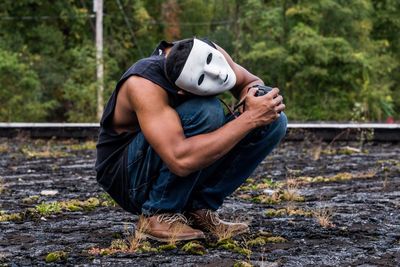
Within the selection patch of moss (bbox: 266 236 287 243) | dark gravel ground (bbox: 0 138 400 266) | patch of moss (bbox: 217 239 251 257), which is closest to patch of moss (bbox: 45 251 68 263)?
dark gravel ground (bbox: 0 138 400 266)

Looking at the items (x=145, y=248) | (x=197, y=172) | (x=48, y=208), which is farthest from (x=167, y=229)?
(x=48, y=208)

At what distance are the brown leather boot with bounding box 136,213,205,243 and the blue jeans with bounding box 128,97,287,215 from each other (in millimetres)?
47

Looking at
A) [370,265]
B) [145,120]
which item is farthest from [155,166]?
[370,265]

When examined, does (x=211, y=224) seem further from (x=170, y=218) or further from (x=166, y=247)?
(x=166, y=247)

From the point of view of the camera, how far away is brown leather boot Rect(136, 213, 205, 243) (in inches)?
173

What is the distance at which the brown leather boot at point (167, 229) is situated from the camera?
4395 mm

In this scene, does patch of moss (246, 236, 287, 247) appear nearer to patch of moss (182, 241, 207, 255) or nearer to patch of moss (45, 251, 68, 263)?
patch of moss (182, 241, 207, 255)

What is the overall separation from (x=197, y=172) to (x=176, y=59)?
2.02ft

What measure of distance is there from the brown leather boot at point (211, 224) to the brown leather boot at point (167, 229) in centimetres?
16

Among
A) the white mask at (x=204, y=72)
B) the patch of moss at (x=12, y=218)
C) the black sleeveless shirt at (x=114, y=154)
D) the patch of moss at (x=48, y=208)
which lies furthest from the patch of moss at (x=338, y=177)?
the white mask at (x=204, y=72)

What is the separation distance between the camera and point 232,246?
4.31m

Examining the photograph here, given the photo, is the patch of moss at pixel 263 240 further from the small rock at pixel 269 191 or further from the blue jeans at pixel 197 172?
the small rock at pixel 269 191

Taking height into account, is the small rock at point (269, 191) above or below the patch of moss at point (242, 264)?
below

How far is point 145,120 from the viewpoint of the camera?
410cm
